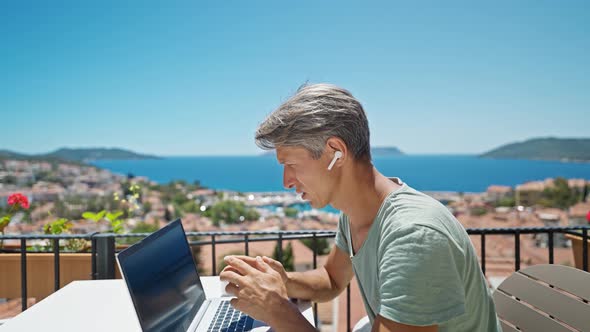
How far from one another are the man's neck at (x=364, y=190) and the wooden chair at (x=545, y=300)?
537mm

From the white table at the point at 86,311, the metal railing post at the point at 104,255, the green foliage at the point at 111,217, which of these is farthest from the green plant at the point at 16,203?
the white table at the point at 86,311

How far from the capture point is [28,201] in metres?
3.58

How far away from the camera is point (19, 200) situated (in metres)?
3.47

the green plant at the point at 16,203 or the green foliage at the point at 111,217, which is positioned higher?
Answer: the green plant at the point at 16,203

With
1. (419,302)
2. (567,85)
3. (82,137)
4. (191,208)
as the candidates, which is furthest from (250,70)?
(419,302)

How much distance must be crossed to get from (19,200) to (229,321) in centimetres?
316

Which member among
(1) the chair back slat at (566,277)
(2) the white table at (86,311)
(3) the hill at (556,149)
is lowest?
(2) the white table at (86,311)

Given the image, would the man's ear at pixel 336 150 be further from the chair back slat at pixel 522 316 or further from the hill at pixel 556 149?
the hill at pixel 556 149

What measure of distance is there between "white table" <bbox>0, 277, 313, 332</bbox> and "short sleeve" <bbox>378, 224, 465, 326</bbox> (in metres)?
0.47

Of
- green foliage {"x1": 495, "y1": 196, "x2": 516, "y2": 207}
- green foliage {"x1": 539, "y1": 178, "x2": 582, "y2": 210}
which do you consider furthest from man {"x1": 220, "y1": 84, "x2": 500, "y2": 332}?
green foliage {"x1": 495, "y1": 196, "x2": 516, "y2": 207}

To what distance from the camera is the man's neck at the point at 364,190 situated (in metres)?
1.06

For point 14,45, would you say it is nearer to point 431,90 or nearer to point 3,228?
point 3,228

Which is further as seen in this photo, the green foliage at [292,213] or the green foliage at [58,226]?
the green foliage at [292,213]

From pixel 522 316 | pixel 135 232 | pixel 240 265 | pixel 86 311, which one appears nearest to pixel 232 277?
pixel 240 265
